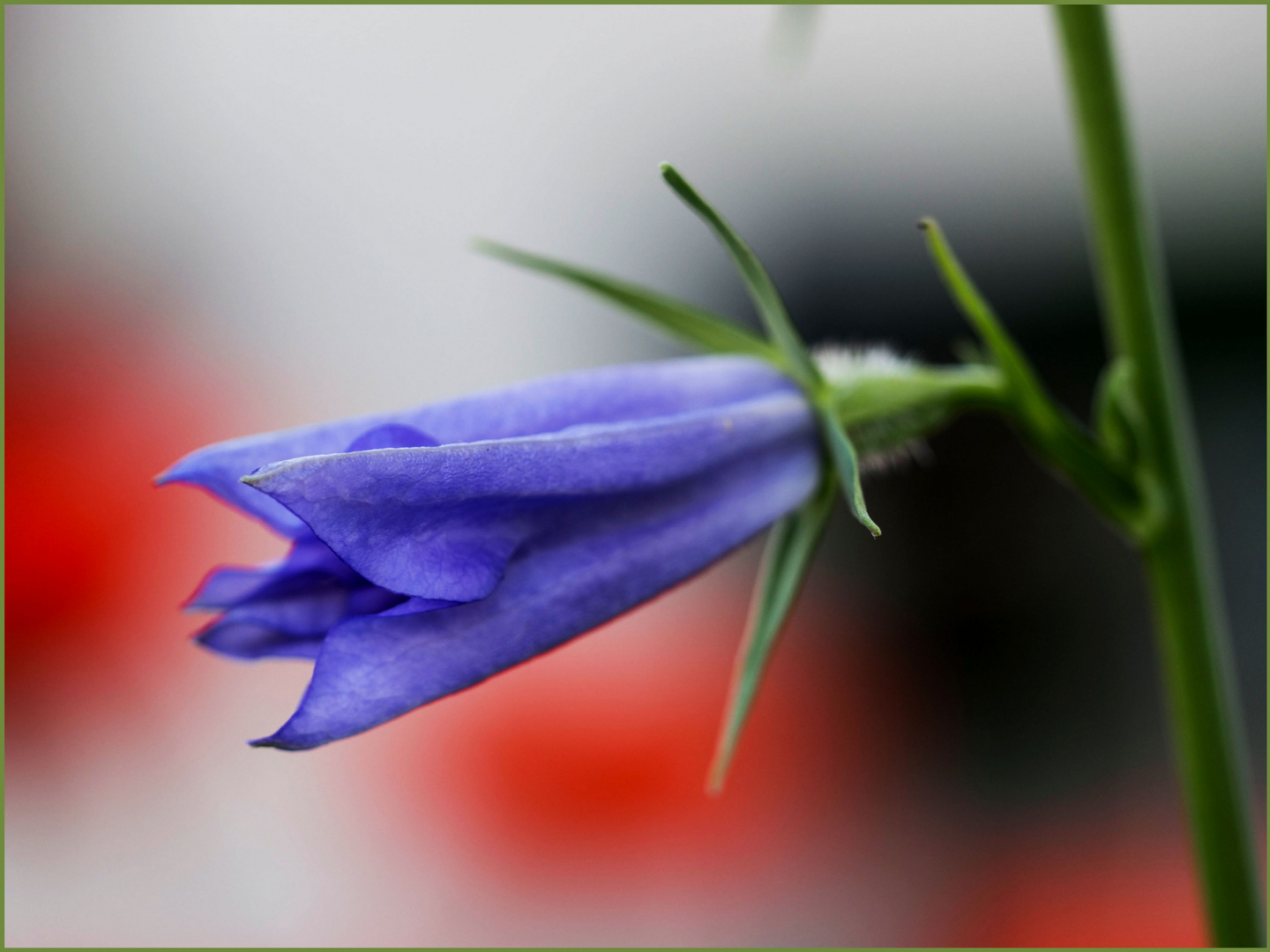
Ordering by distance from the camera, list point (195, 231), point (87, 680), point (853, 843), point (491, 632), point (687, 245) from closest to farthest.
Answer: point (491, 632)
point (87, 680)
point (853, 843)
point (195, 231)
point (687, 245)

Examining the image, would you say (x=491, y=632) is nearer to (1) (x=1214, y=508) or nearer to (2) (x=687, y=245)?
(2) (x=687, y=245)

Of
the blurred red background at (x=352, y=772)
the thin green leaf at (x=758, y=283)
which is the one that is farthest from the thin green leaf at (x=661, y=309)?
the blurred red background at (x=352, y=772)

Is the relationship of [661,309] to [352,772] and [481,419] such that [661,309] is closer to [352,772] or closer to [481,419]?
[481,419]

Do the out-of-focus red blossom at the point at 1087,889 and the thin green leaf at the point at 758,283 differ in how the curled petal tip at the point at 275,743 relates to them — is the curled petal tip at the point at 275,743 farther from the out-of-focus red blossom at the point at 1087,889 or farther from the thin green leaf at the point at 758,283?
the out-of-focus red blossom at the point at 1087,889

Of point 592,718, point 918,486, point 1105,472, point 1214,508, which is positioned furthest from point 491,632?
point 1214,508

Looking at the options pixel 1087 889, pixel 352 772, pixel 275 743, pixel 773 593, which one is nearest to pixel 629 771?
pixel 352 772

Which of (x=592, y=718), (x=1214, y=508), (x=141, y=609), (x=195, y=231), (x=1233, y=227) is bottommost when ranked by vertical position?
(x=592, y=718)

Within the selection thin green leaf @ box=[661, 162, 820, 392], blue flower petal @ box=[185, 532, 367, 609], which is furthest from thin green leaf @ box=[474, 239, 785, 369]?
blue flower petal @ box=[185, 532, 367, 609]
